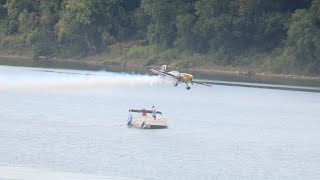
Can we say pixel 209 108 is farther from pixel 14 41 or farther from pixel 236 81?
pixel 14 41

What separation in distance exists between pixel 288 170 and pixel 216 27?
73.5 m

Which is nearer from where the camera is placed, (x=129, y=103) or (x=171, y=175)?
(x=171, y=175)

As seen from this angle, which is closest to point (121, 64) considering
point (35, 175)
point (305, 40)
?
point (305, 40)

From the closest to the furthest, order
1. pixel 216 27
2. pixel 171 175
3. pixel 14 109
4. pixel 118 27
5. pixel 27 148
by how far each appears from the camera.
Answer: pixel 171 175 → pixel 27 148 → pixel 14 109 → pixel 216 27 → pixel 118 27

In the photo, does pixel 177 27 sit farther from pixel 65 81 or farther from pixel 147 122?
pixel 147 122

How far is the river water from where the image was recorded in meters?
81.6

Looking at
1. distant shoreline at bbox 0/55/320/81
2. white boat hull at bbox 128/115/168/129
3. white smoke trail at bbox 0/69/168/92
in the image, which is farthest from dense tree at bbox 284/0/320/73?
white boat hull at bbox 128/115/168/129

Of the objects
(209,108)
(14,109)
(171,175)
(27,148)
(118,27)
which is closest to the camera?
(171,175)

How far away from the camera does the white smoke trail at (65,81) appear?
130 m

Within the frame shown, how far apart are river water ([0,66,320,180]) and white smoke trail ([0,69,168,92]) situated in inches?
5.4

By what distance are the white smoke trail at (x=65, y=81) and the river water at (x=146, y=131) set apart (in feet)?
0.45

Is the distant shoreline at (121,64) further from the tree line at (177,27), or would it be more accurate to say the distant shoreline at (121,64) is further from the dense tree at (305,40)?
the dense tree at (305,40)

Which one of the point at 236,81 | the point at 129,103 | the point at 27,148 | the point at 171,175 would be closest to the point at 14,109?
the point at 129,103

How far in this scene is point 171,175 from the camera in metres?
79.7
